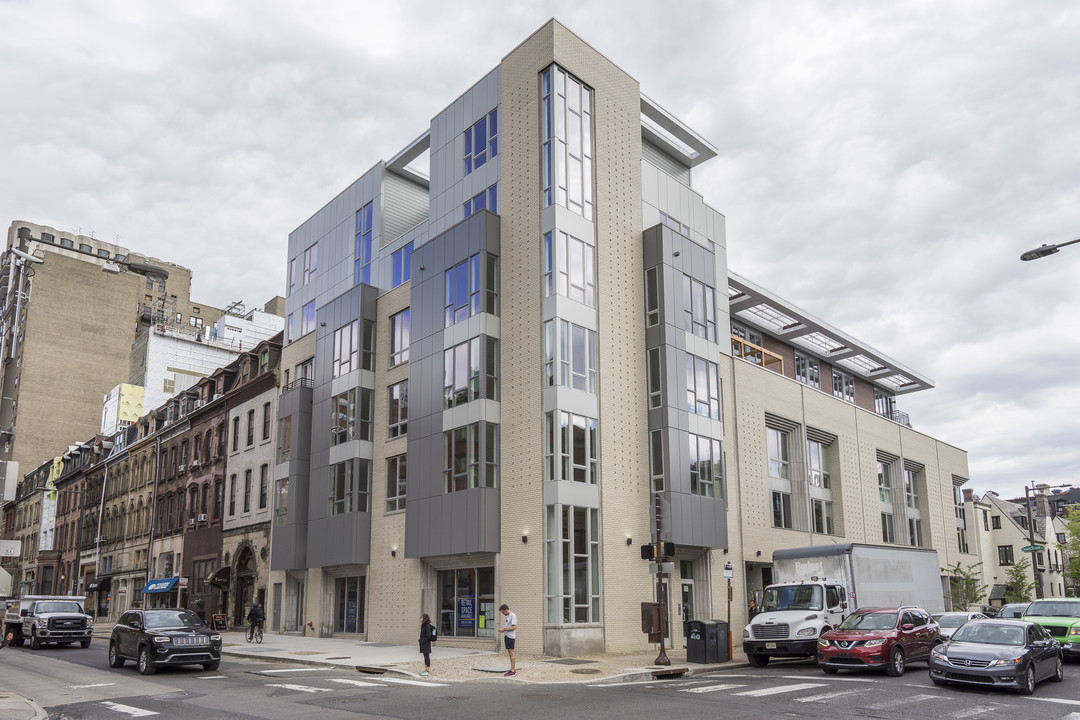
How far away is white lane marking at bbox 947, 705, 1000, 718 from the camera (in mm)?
14305

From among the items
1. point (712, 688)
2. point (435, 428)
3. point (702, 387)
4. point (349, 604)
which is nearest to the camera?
point (712, 688)

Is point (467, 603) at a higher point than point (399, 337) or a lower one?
lower

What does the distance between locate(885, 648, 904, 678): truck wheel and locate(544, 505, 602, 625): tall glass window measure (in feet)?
32.1

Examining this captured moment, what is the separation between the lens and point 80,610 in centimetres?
3297

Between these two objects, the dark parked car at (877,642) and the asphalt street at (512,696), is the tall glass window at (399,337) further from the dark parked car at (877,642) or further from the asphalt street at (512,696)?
the dark parked car at (877,642)

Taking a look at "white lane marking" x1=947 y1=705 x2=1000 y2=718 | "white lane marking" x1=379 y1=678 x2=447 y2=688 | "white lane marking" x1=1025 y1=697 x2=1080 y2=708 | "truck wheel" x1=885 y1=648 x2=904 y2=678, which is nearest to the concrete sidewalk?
"white lane marking" x1=379 y1=678 x2=447 y2=688

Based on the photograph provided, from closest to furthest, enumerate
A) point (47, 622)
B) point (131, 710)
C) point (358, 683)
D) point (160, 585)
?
point (131, 710), point (358, 683), point (47, 622), point (160, 585)

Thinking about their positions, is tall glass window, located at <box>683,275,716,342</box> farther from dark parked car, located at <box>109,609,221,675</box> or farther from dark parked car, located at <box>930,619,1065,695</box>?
dark parked car, located at <box>109,609,221,675</box>

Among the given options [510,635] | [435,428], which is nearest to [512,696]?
[510,635]

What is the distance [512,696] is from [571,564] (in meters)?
10.2

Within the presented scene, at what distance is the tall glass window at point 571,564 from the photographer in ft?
88.5

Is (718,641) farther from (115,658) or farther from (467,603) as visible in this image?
(115,658)

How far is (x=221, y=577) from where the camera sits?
1812 inches

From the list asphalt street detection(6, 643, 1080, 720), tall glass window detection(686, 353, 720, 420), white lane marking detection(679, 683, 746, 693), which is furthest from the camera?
tall glass window detection(686, 353, 720, 420)
